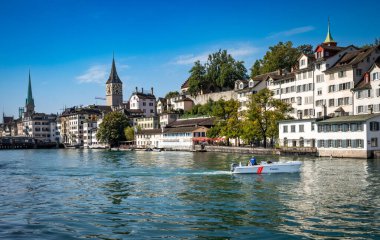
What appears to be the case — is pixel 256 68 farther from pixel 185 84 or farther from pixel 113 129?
pixel 113 129

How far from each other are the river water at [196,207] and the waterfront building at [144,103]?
13654 cm

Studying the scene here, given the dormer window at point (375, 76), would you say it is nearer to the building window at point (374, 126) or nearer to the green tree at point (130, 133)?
the building window at point (374, 126)

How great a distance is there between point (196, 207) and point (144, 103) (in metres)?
155

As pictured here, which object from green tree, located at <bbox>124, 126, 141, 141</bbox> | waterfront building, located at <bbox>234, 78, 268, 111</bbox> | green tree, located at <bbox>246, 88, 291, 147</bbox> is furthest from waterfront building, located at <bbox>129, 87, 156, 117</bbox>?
green tree, located at <bbox>246, 88, 291, 147</bbox>

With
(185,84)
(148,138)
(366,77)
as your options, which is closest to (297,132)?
(366,77)

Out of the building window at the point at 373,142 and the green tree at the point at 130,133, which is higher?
the green tree at the point at 130,133

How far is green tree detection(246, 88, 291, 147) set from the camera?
279ft

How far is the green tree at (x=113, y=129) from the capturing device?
505 feet

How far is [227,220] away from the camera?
23.3 metres

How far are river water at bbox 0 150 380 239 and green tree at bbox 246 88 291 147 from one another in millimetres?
41653

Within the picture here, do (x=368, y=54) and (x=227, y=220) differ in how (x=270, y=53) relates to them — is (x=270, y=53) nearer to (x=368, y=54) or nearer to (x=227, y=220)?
(x=368, y=54)

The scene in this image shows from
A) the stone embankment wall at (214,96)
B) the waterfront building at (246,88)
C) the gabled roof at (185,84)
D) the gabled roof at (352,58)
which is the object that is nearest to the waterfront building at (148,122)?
the stone embankment wall at (214,96)

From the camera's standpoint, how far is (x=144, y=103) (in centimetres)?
18062

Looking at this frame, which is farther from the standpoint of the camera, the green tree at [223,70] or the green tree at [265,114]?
the green tree at [223,70]
